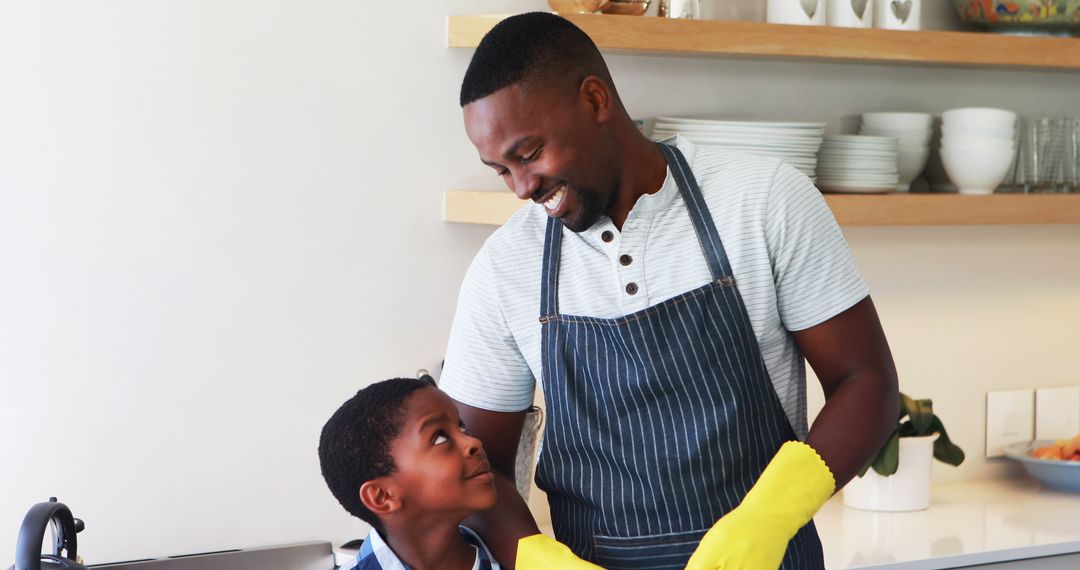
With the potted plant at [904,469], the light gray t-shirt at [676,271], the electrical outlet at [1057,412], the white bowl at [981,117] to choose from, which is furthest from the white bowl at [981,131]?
the light gray t-shirt at [676,271]

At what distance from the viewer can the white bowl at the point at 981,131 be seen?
230 centimetres

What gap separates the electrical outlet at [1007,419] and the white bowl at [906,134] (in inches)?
24.7

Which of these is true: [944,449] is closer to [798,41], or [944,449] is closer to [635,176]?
[798,41]

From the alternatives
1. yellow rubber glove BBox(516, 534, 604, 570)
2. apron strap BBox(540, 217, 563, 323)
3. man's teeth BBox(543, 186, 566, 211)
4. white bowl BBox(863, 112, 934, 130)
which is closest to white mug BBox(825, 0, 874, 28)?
white bowl BBox(863, 112, 934, 130)

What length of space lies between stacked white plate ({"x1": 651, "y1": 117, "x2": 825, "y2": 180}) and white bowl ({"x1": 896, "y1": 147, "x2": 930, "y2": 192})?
0.31 meters

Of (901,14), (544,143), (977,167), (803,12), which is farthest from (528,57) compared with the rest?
(977,167)

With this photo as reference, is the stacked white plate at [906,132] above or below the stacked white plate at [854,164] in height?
above

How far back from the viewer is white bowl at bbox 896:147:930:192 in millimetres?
2330

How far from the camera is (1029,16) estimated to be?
7.57 ft

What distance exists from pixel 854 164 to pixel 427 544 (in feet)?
3.79

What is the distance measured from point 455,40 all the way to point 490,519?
88 cm

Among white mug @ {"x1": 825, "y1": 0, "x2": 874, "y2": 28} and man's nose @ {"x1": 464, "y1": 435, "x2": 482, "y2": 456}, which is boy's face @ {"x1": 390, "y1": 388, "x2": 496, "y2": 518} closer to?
man's nose @ {"x1": 464, "y1": 435, "x2": 482, "y2": 456}

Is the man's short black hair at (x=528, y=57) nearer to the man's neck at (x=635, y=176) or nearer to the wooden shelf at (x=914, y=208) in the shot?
the man's neck at (x=635, y=176)

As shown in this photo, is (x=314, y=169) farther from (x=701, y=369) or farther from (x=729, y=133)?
(x=701, y=369)
